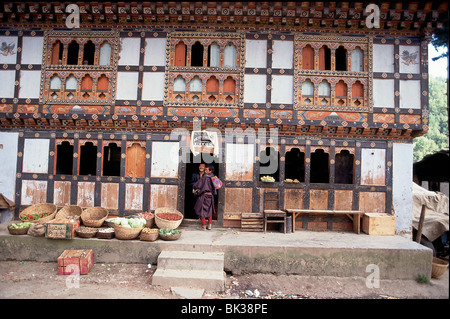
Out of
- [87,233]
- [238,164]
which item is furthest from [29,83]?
[238,164]

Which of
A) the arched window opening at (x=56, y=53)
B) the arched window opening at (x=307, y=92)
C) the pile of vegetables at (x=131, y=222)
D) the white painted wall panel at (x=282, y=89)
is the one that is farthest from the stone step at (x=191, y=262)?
the arched window opening at (x=56, y=53)

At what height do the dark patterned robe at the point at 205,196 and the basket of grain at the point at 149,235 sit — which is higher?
the dark patterned robe at the point at 205,196

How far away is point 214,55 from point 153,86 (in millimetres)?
2387

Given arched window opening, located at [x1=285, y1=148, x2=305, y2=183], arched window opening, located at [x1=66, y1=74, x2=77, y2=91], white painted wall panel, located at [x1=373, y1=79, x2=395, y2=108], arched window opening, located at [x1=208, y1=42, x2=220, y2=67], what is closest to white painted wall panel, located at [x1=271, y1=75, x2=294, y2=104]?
arched window opening, located at [x1=208, y1=42, x2=220, y2=67]

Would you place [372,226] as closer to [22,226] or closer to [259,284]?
[259,284]

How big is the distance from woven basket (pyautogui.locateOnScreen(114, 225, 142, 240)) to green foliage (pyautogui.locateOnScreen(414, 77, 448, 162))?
107 ft

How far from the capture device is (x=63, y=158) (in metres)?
10.9

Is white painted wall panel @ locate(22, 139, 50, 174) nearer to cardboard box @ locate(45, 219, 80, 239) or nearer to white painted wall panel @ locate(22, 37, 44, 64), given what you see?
cardboard box @ locate(45, 219, 80, 239)

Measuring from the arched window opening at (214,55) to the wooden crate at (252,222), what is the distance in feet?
17.5

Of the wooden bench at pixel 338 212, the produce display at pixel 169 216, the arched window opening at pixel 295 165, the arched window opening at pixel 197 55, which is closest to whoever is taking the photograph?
the produce display at pixel 169 216

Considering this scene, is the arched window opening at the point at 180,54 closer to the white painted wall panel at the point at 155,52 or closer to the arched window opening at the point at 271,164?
the white painted wall panel at the point at 155,52

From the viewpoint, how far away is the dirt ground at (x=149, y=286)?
248 inches

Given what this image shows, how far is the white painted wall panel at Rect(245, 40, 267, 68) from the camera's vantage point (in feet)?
31.4

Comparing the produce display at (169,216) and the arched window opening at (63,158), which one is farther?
the arched window opening at (63,158)
